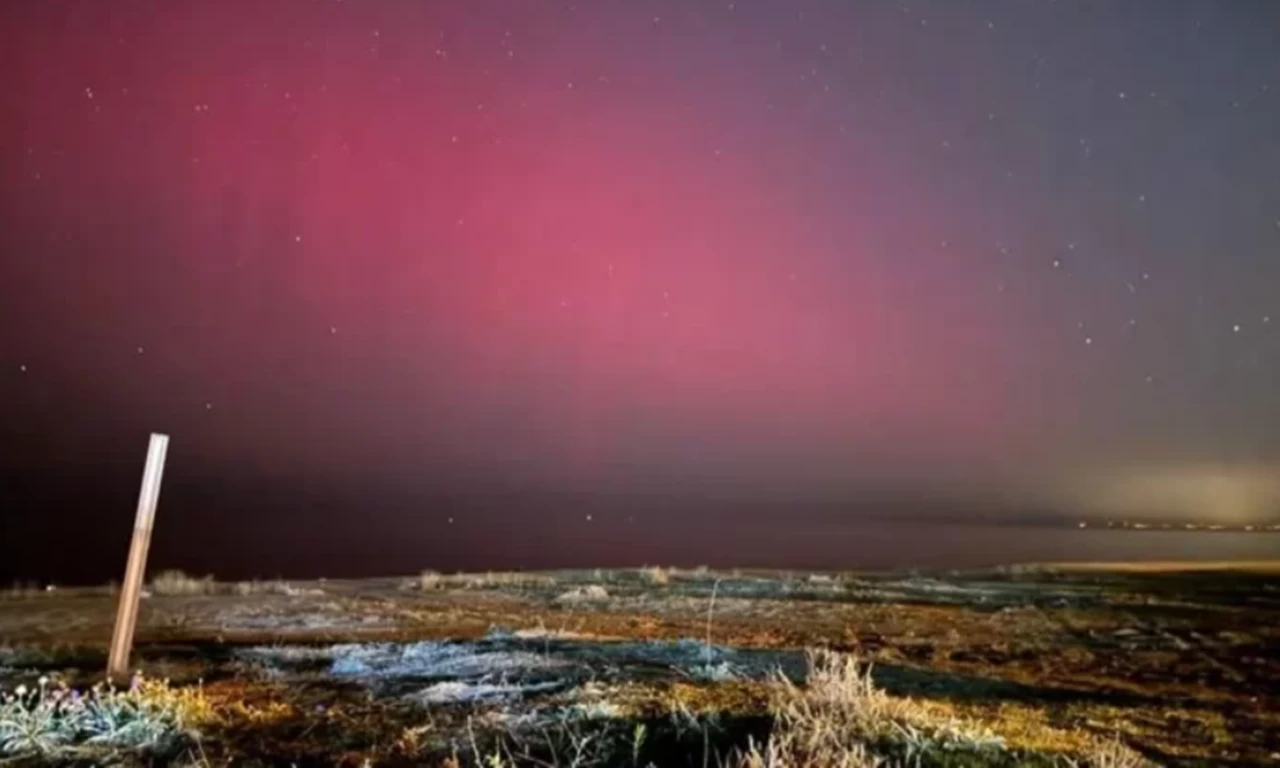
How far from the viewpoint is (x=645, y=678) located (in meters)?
8.06

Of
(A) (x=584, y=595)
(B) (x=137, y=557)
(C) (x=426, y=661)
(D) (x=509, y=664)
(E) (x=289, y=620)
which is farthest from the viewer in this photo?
(A) (x=584, y=595)

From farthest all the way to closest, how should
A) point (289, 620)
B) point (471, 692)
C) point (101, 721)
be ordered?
point (289, 620) → point (471, 692) → point (101, 721)

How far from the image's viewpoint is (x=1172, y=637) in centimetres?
1171

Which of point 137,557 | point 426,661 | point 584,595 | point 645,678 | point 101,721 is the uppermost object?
point 137,557

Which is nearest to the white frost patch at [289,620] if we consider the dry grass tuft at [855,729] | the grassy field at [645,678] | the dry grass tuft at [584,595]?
the grassy field at [645,678]

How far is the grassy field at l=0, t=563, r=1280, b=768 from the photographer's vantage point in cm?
596

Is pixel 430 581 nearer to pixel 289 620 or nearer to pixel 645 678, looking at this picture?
pixel 289 620

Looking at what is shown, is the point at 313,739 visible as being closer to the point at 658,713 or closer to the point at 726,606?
the point at 658,713

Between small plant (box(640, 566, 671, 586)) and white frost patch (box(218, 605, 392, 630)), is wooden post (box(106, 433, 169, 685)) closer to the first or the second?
white frost patch (box(218, 605, 392, 630))

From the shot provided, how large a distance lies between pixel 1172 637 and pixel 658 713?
26.8 feet

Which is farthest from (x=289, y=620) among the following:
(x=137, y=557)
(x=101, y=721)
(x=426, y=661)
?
(x=101, y=721)

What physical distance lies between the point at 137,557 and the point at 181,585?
930cm

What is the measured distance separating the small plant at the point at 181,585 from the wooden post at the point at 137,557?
8.47 m

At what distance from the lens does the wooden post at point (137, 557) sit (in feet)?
25.9
